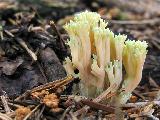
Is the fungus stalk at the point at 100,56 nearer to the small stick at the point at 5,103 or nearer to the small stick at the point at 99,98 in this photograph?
the small stick at the point at 99,98

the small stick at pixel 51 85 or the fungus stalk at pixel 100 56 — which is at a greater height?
the fungus stalk at pixel 100 56

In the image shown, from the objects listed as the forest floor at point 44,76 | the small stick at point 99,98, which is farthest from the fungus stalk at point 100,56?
the forest floor at point 44,76

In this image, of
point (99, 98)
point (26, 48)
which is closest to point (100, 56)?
point (99, 98)

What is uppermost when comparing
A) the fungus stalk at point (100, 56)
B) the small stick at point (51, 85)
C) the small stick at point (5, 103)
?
the fungus stalk at point (100, 56)

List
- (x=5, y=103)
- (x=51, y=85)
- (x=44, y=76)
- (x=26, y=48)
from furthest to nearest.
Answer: (x=26, y=48)
(x=44, y=76)
(x=51, y=85)
(x=5, y=103)

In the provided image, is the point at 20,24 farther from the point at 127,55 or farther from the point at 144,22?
the point at 144,22

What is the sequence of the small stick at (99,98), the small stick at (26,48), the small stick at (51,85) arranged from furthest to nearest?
the small stick at (26,48) → the small stick at (51,85) → the small stick at (99,98)

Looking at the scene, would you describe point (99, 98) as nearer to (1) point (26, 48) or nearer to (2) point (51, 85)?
(2) point (51, 85)

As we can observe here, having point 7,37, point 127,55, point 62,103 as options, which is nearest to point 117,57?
point 127,55

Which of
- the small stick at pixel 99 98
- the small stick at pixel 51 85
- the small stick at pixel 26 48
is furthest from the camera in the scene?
the small stick at pixel 26 48

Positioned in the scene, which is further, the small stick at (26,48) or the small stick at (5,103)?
the small stick at (26,48)

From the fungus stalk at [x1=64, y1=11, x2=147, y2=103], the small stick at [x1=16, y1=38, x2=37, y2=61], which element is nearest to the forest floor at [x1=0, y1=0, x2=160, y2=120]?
the small stick at [x1=16, y1=38, x2=37, y2=61]
